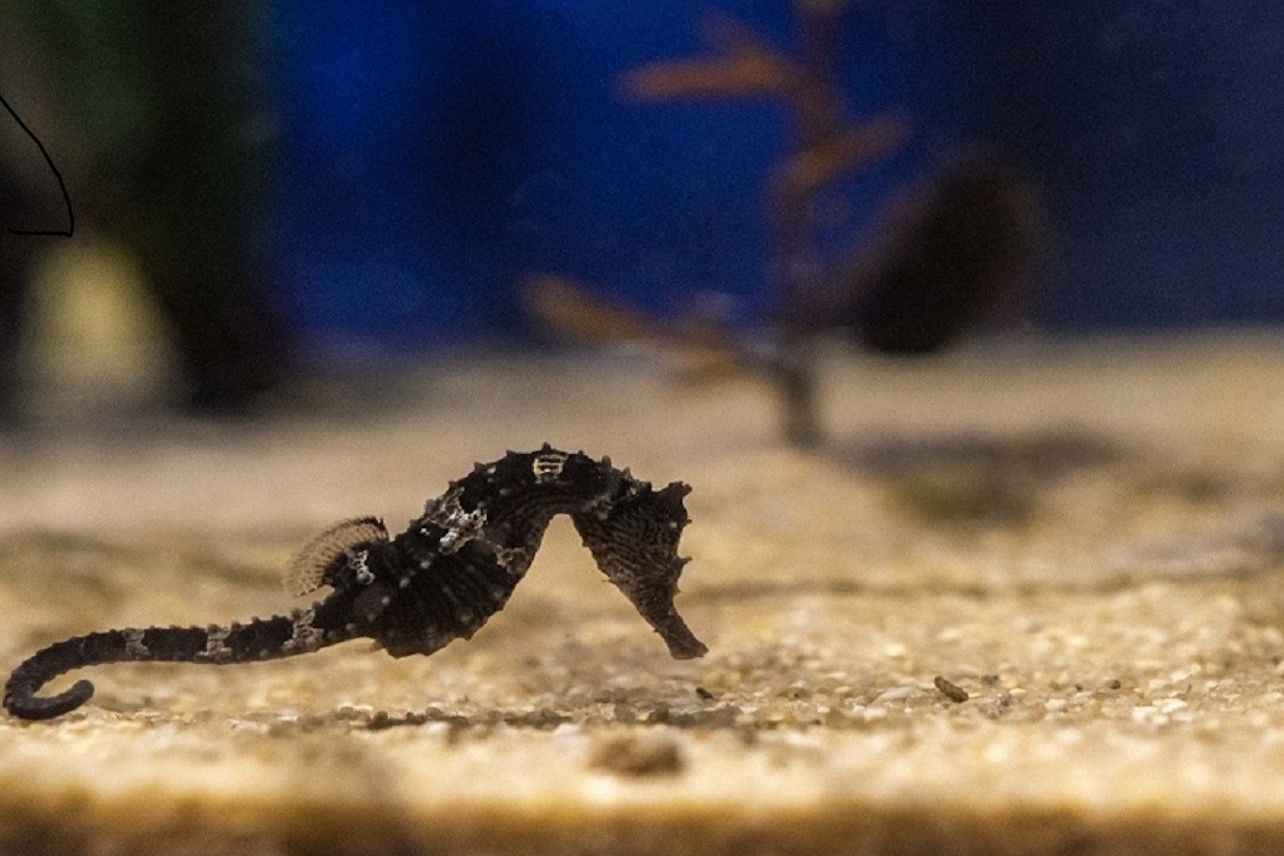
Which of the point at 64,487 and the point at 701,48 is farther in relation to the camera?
Result: the point at 701,48

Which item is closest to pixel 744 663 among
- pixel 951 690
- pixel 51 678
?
pixel 951 690

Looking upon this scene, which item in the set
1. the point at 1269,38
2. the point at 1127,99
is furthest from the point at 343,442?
the point at 1269,38

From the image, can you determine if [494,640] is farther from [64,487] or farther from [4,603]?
[64,487]

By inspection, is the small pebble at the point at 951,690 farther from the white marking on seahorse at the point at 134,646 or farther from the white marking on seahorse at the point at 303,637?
the white marking on seahorse at the point at 134,646

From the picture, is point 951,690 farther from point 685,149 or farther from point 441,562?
point 685,149

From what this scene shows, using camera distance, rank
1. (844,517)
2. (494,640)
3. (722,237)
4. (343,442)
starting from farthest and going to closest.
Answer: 1. (722,237)
2. (343,442)
3. (844,517)
4. (494,640)

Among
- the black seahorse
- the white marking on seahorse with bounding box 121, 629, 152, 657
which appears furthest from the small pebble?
the white marking on seahorse with bounding box 121, 629, 152, 657

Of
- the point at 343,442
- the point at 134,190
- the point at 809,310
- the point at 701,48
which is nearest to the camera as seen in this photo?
the point at 809,310
